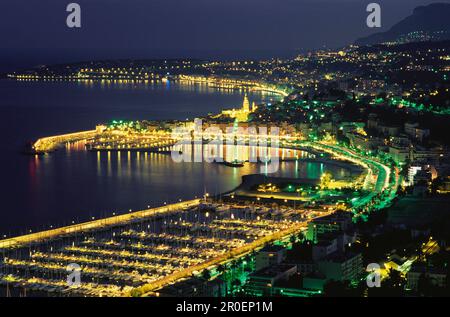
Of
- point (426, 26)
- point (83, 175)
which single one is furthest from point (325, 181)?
point (426, 26)

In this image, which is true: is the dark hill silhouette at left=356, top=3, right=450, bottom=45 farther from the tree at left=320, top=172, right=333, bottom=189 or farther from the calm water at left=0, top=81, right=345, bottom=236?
the tree at left=320, top=172, right=333, bottom=189

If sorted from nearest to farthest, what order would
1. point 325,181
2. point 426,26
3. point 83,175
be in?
point 325,181, point 83,175, point 426,26

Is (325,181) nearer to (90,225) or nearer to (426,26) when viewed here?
(90,225)

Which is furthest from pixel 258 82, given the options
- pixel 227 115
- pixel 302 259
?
pixel 302 259

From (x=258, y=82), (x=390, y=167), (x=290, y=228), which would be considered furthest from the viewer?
(x=258, y=82)

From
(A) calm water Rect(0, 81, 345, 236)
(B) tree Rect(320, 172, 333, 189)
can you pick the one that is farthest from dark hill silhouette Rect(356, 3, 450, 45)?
(B) tree Rect(320, 172, 333, 189)

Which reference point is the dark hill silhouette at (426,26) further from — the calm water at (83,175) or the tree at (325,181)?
the tree at (325,181)

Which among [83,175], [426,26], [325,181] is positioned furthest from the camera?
[426,26]
